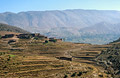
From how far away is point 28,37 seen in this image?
389 ft

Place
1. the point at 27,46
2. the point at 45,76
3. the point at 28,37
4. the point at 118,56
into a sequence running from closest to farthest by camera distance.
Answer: the point at 45,76 → the point at 118,56 → the point at 27,46 → the point at 28,37

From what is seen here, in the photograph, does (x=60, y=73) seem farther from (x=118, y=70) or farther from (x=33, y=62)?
(x=118, y=70)

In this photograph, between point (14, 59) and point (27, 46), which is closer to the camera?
point (14, 59)

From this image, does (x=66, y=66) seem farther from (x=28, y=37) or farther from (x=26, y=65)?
(x=28, y=37)

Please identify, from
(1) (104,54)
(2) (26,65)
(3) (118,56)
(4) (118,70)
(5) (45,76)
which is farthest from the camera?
(1) (104,54)

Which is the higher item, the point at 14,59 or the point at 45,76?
the point at 14,59

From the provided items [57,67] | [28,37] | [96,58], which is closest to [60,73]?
[57,67]

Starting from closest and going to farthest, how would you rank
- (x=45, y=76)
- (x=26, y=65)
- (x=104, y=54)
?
1. (x=45, y=76)
2. (x=26, y=65)
3. (x=104, y=54)

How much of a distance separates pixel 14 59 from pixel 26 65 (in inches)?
197

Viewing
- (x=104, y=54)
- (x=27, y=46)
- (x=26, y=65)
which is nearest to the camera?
(x=26, y=65)

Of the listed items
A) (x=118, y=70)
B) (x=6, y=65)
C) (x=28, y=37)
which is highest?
(x=28, y=37)

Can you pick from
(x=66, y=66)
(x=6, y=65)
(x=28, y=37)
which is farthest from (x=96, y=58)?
(x=28, y=37)

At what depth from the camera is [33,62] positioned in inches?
2023

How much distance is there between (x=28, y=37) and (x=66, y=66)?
2821 inches
